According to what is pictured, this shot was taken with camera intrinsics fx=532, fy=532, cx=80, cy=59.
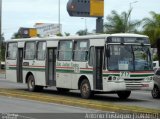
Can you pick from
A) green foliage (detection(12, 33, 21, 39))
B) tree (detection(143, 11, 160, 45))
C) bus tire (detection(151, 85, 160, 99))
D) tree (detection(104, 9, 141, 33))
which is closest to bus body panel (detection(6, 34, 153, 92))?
bus tire (detection(151, 85, 160, 99))

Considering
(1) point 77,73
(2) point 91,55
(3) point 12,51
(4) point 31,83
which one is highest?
(3) point 12,51

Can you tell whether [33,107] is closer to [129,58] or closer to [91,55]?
[91,55]

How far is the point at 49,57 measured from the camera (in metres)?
26.4

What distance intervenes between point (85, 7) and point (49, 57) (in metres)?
29.8

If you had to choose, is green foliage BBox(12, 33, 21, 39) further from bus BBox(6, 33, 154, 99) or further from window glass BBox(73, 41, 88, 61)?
window glass BBox(73, 41, 88, 61)

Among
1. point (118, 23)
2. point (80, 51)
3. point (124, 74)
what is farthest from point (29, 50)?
point (118, 23)

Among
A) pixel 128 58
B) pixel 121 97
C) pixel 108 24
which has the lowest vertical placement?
pixel 121 97

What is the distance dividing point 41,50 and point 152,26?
2525 centimetres

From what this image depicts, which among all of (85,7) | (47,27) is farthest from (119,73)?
(47,27)

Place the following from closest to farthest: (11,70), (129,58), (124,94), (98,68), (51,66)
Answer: (129,58) < (98,68) < (124,94) < (51,66) < (11,70)

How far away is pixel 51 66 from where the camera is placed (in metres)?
26.3

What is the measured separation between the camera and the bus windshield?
22016 millimetres

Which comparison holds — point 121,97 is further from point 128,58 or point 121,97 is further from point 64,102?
point 64,102

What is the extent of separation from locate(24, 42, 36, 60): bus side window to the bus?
0.21 metres
